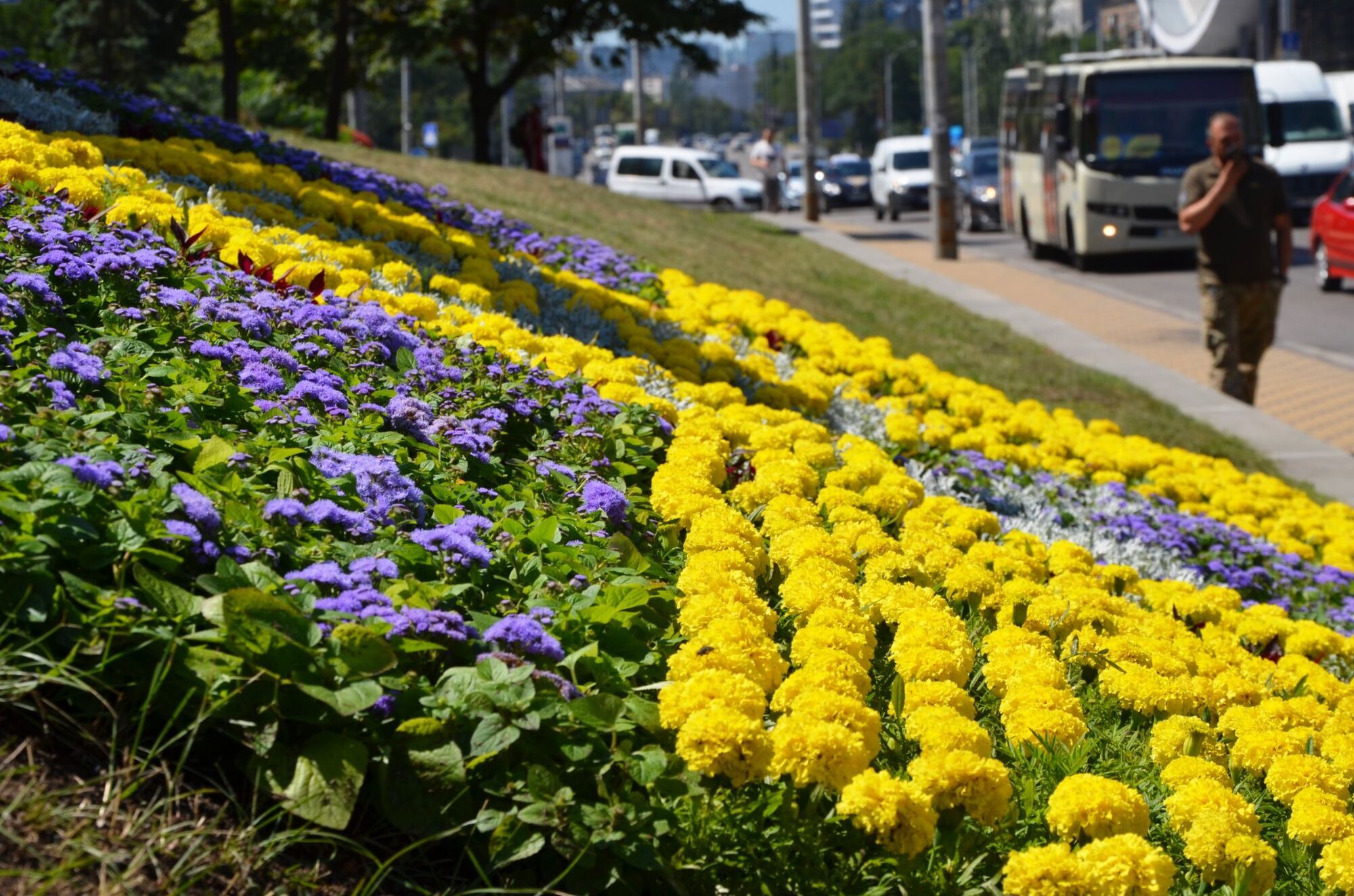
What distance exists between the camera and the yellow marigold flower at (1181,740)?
363 cm

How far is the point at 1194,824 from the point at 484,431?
7.20ft

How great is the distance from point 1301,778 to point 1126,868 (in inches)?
38.6

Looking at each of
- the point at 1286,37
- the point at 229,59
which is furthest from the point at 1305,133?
the point at 229,59

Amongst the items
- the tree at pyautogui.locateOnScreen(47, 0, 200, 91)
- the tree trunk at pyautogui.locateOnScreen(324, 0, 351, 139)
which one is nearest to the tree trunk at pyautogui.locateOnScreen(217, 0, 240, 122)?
the tree trunk at pyautogui.locateOnScreen(324, 0, 351, 139)

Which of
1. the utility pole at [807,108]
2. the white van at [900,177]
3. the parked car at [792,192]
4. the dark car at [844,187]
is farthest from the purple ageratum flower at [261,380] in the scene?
the dark car at [844,187]

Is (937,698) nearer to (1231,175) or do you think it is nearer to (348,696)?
(348,696)

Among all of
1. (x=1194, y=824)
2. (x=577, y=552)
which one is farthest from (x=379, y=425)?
(x=1194, y=824)

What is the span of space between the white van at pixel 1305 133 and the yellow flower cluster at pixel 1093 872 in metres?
27.9

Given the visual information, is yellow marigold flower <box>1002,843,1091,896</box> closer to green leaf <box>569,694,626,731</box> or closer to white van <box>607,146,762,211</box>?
green leaf <box>569,694,626,731</box>

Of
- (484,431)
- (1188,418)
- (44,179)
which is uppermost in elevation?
(44,179)

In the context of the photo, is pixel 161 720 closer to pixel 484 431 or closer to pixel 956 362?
pixel 484 431

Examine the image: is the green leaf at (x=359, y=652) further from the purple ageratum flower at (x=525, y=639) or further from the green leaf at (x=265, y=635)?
the purple ageratum flower at (x=525, y=639)

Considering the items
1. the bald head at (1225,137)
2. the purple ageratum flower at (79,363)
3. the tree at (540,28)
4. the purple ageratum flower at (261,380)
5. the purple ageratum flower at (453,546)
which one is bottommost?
the purple ageratum flower at (453,546)

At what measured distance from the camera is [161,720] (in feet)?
9.30
